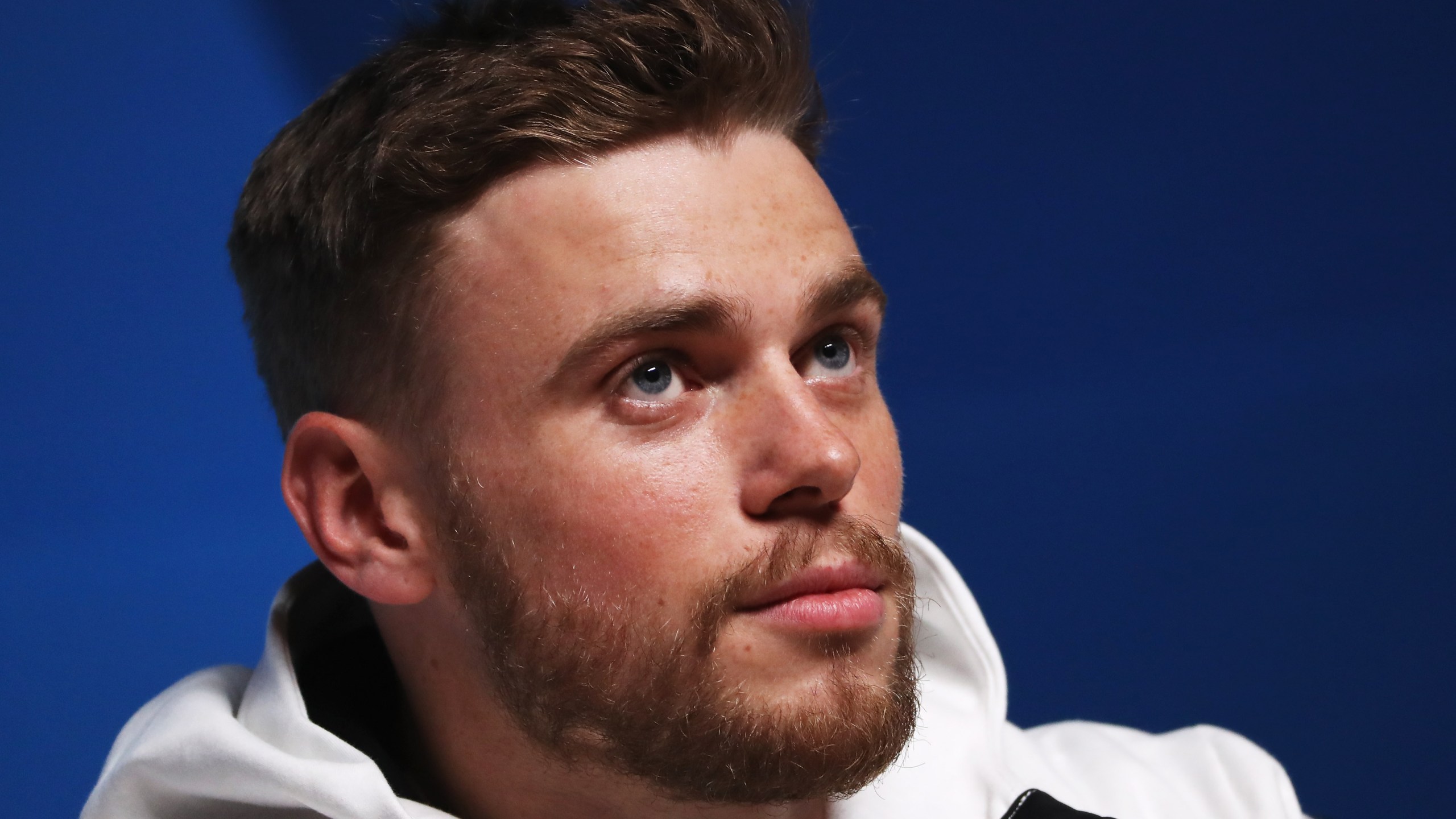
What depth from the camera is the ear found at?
5.11 feet

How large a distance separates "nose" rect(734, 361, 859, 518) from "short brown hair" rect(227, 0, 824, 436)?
0.37 m

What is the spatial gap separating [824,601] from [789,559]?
65mm

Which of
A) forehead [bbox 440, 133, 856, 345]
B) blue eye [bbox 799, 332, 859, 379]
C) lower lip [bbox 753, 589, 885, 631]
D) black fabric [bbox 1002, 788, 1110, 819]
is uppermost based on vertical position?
forehead [bbox 440, 133, 856, 345]

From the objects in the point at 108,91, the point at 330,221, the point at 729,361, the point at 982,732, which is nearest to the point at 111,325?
the point at 108,91

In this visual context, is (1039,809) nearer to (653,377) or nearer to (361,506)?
(653,377)

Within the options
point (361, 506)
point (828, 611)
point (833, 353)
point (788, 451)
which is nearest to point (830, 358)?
point (833, 353)

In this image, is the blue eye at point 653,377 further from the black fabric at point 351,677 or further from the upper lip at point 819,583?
the black fabric at point 351,677

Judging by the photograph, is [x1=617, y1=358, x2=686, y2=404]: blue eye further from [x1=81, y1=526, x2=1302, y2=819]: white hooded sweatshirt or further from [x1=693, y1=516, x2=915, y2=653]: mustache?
[x1=81, y1=526, x2=1302, y2=819]: white hooded sweatshirt

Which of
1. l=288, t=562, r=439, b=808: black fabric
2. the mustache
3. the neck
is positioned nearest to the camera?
the mustache

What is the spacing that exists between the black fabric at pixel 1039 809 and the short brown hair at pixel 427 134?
0.97m

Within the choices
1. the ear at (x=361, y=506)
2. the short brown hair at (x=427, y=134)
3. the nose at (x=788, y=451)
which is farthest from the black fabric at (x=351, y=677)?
the nose at (x=788, y=451)

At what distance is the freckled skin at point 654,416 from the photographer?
1.39 metres

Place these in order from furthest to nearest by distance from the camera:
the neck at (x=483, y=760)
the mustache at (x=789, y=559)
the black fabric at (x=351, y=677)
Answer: the black fabric at (x=351, y=677), the neck at (x=483, y=760), the mustache at (x=789, y=559)

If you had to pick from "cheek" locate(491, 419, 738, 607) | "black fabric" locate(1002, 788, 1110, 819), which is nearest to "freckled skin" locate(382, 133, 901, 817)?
"cheek" locate(491, 419, 738, 607)
